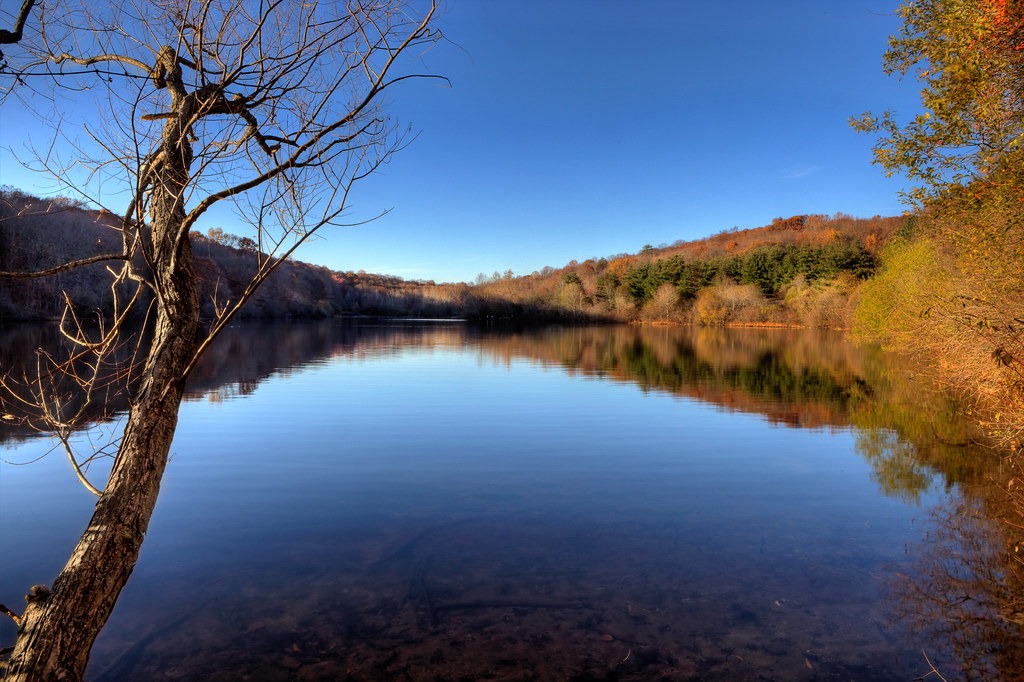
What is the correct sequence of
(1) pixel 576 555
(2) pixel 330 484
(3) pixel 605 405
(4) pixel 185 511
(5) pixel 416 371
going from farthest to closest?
(5) pixel 416 371 < (3) pixel 605 405 < (2) pixel 330 484 < (4) pixel 185 511 < (1) pixel 576 555

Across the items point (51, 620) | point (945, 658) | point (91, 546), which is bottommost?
point (945, 658)

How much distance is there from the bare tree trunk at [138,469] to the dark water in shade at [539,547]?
Answer: 155 cm

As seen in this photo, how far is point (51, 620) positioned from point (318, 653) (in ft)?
6.53

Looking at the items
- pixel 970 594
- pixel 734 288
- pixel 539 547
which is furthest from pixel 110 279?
pixel 734 288

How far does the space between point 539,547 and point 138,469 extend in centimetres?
409

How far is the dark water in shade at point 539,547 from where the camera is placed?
439 cm

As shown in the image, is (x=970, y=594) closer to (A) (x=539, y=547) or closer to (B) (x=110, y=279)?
(A) (x=539, y=547)

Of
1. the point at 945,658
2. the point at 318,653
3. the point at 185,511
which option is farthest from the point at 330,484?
the point at 945,658

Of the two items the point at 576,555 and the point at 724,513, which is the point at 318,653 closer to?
the point at 576,555

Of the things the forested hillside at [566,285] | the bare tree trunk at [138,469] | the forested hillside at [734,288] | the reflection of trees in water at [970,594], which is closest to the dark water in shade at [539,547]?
the reflection of trees in water at [970,594]

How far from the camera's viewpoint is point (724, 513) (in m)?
7.40

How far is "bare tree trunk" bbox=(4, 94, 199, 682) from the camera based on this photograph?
2803 millimetres

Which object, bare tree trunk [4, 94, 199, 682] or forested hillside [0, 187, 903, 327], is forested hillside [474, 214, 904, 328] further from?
bare tree trunk [4, 94, 199, 682]

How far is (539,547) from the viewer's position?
20.6 feet
